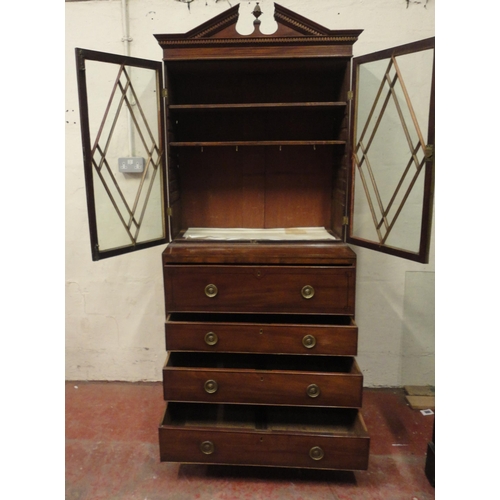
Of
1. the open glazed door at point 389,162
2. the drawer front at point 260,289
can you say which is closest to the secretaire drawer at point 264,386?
the drawer front at point 260,289

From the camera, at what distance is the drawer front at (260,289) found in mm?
1434

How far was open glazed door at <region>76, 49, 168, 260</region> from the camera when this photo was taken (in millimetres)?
1461

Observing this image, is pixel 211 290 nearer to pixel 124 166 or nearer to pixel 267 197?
pixel 267 197

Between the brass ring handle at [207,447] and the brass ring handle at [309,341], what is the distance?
1.83ft

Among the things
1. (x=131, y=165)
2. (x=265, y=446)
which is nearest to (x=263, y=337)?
(x=265, y=446)

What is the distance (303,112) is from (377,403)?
1612mm

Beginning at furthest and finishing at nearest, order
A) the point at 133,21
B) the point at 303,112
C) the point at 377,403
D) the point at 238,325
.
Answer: the point at 377,403 → the point at 133,21 → the point at 303,112 → the point at 238,325

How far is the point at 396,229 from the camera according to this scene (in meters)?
1.55

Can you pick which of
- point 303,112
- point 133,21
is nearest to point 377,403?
point 303,112

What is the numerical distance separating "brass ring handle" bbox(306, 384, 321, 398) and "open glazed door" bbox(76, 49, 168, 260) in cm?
88

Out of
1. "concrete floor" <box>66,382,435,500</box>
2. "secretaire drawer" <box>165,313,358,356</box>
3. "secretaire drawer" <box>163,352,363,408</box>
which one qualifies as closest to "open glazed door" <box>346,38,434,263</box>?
"secretaire drawer" <box>165,313,358,356</box>

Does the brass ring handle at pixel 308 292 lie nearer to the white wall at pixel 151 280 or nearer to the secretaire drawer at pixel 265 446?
the secretaire drawer at pixel 265 446

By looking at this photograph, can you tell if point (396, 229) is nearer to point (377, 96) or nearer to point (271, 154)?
point (377, 96)

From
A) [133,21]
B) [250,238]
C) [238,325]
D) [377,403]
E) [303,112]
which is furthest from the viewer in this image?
[377,403]
